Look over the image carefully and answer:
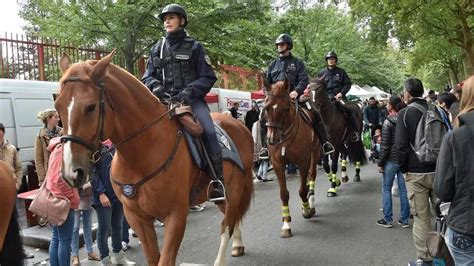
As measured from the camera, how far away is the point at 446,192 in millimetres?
3211

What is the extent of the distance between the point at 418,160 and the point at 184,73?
2783 mm

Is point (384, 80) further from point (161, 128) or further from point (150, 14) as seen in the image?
point (161, 128)

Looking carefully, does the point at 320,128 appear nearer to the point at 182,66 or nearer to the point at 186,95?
the point at 182,66

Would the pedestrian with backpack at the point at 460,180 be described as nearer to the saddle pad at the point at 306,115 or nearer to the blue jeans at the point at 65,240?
the blue jeans at the point at 65,240

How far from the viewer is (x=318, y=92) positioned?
30.7 ft

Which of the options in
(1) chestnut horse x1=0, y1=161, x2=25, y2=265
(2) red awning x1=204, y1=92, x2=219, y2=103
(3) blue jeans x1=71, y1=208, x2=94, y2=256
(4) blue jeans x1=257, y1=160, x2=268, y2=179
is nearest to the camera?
(1) chestnut horse x1=0, y1=161, x2=25, y2=265

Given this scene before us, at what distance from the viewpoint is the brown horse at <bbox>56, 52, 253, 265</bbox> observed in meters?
3.06

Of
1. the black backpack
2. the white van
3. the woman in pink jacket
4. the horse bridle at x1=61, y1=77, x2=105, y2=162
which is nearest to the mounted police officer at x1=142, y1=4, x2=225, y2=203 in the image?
the horse bridle at x1=61, y1=77, x2=105, y2=162

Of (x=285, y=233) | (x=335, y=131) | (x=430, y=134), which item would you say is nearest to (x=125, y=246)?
(x=285, y=233)

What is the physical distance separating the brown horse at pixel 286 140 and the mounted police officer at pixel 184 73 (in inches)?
102

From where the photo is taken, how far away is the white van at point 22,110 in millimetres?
Result: 10289

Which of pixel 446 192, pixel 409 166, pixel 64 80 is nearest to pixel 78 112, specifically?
pixel 64 80

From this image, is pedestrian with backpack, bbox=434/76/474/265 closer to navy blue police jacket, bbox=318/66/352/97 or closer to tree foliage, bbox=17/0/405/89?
navy blue police jacket, bbox=318/66/352/97

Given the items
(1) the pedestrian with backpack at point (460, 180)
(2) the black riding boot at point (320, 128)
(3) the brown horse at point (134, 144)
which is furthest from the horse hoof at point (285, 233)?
(1) the pedestrian with backpack at point (460, 180)
